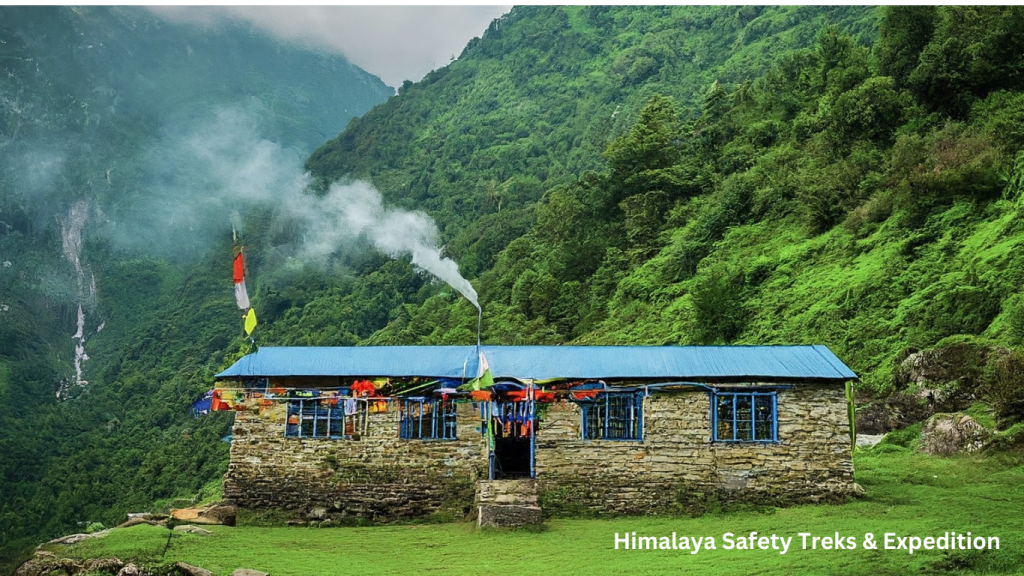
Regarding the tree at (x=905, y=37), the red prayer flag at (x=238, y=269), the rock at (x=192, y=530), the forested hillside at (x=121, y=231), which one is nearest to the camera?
the rock at (x=192, y=530)

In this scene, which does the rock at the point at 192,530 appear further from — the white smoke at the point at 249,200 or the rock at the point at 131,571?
the white smoke at the point at 249,200

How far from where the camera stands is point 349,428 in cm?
1839

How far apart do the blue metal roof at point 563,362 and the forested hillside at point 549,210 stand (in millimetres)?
4643

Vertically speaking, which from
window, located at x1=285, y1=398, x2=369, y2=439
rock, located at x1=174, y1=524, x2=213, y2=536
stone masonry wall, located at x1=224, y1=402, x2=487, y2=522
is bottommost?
rock, located at x1=174, y1=524, x2=213, y2=536

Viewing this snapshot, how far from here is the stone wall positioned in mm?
17469

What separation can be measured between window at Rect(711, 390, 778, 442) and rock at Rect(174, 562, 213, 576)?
941 centimetres

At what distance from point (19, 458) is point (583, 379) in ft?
159

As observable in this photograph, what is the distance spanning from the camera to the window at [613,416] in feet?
58.7

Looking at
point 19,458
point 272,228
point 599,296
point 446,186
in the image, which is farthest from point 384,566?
point 272,228

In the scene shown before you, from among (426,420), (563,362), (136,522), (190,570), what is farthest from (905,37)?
(190,570)

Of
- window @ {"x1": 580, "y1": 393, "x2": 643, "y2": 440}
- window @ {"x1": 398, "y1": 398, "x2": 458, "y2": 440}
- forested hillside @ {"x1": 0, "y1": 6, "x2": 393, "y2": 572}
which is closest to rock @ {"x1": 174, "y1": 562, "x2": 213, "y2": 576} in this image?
window @ {"x1": 398, "y1": 398, "x2": 458, "y2": 440}

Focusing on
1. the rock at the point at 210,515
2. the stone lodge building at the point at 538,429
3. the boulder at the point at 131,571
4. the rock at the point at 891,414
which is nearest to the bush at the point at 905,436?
the rock at the point at 891,414

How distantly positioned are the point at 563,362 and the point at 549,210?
32.1m

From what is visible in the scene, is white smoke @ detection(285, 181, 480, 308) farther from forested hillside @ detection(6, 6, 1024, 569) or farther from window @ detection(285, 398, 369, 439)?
window @ detection(285, 398, 369, 439)
